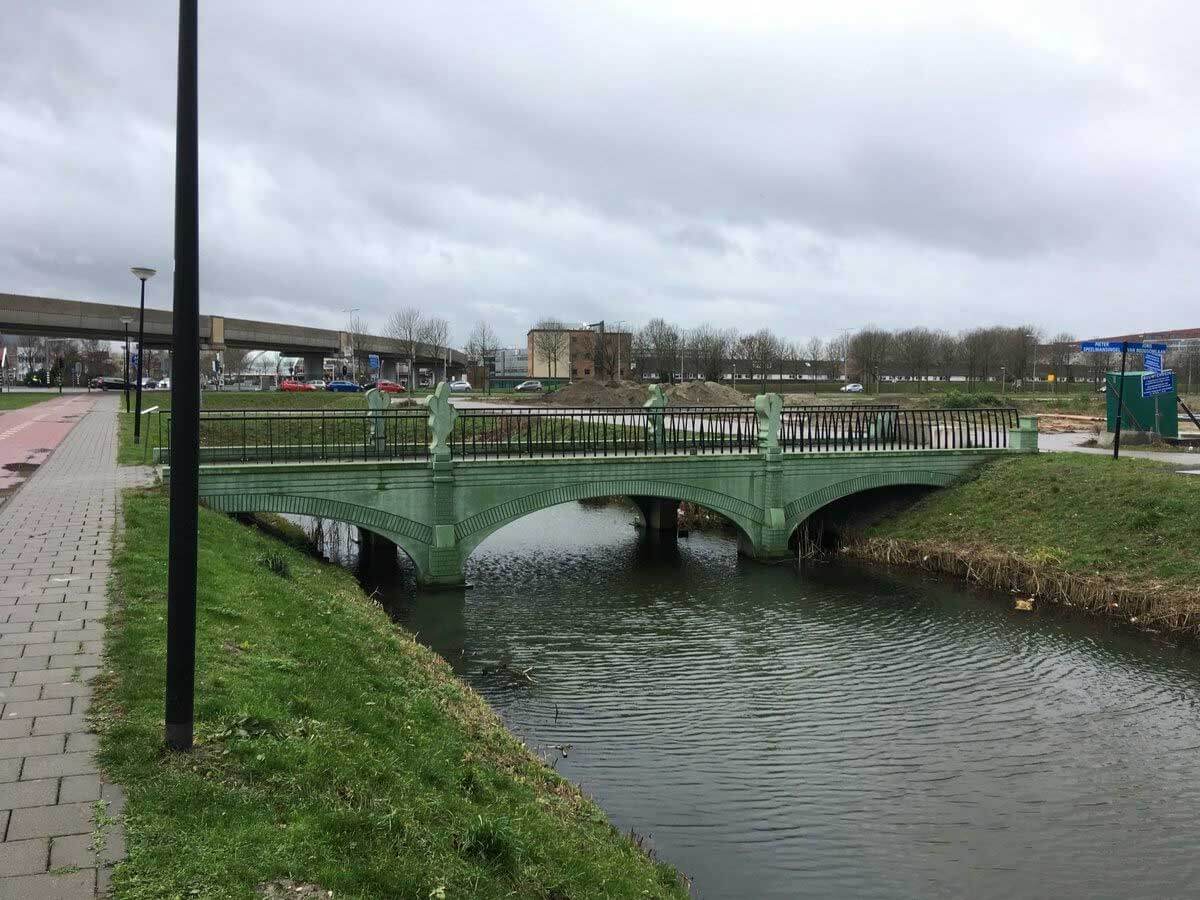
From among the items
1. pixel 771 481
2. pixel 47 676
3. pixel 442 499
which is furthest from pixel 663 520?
pixel 47 676

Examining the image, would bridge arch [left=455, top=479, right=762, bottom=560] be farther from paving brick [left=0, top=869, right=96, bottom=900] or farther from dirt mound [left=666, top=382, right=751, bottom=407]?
dirt mound [left=666, top=382, right=751, bottom=407]

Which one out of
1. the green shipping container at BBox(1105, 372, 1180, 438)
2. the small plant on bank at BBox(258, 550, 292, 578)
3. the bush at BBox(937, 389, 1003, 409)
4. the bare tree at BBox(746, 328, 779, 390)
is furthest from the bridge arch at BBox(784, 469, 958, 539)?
the bare tree at BBox(746, 328, 779, 390)

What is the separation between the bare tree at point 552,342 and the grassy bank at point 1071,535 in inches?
2707

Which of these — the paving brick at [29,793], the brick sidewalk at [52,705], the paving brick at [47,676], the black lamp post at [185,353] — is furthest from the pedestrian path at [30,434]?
the black lamp post at [185,353]

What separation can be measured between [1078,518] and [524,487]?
11497mm

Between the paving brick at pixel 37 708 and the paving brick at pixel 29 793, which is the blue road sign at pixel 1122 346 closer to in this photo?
the paving brick at pixel 37 708

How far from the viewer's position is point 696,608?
1633 centimetres

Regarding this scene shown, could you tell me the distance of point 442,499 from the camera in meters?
16.7

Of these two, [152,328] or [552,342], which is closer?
[152,328]

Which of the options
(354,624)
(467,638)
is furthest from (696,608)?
(354,624)

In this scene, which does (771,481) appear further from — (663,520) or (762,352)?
(762,352)

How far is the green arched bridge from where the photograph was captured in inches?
629

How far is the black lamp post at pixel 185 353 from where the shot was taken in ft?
15.7

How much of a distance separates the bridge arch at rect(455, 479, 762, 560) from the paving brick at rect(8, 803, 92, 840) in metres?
12.6
